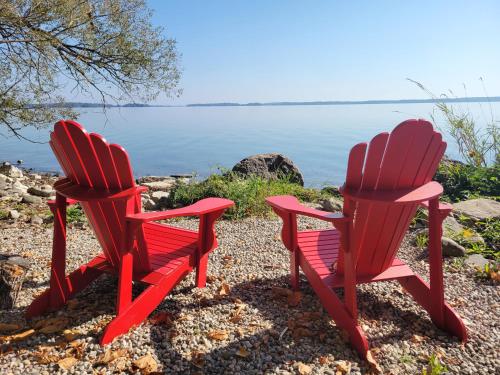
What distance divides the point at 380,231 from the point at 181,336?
4.48 feet

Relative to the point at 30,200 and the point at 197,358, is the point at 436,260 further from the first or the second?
the point at 30,200

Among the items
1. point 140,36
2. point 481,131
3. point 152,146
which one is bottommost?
point 152,146

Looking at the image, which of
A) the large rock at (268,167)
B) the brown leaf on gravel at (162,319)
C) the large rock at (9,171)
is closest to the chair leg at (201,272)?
the brown leaf on gravel at (162,319)

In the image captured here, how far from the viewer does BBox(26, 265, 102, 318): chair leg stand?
8.43ft

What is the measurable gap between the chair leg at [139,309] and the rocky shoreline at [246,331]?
0.18 feet

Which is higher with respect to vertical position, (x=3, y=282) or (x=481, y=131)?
(x=481, y=131)

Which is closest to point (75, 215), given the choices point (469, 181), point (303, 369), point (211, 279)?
point (211, 279)

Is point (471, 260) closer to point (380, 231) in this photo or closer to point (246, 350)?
point (380, 231)

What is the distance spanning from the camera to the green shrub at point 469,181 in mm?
5746

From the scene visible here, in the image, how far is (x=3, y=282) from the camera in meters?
2.64

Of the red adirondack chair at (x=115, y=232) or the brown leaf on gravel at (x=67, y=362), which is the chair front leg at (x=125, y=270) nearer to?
the red adirondack chair at (x=115, y=232)

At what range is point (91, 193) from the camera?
2283mm

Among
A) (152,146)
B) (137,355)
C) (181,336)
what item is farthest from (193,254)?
(152,146)

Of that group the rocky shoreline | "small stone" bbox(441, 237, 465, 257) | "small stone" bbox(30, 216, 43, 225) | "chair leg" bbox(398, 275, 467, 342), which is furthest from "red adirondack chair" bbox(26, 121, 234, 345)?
"small stone" bbox(30, 216, 43, 225)
